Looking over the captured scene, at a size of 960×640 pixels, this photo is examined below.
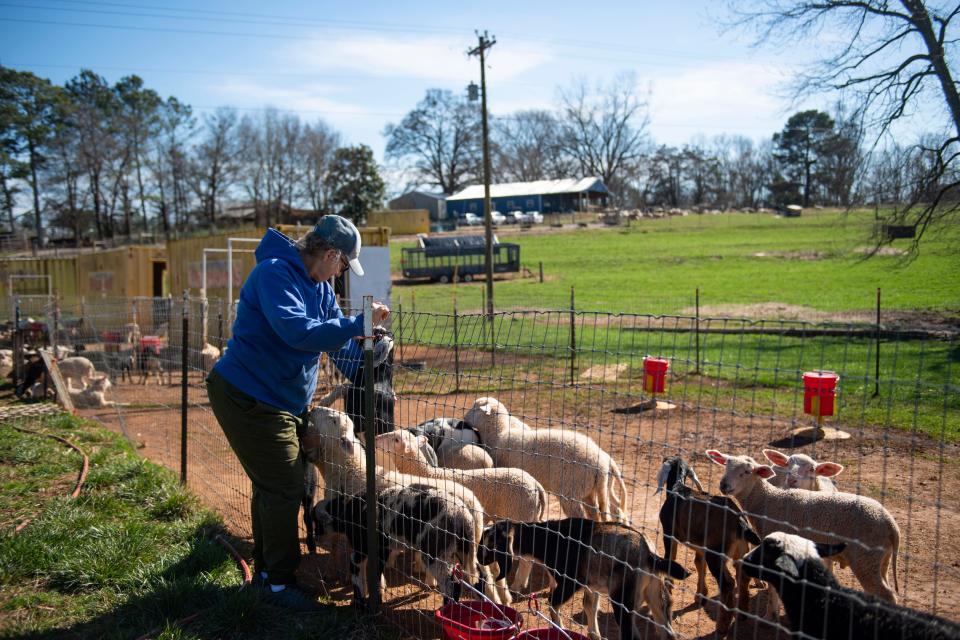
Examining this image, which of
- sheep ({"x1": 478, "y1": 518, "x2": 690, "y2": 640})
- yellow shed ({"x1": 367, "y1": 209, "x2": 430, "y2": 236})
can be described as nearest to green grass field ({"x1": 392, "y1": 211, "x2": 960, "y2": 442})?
sheep ({"x1": 478, "y1": 518, "x2": 690, "y2": 640})

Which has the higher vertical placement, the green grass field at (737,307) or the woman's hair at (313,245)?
the woman's hair at (313,245)

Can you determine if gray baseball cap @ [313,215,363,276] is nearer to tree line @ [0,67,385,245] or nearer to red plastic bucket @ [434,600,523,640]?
red plastic bucket @ [434,600,523,640]

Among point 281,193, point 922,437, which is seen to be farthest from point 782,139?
point 922,437

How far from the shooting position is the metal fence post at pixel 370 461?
399 centimetres

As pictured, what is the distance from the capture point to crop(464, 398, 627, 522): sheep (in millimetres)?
5668

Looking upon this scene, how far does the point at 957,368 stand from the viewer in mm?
13617

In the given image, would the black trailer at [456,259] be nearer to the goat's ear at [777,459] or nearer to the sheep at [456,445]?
the sheep at [456,445]

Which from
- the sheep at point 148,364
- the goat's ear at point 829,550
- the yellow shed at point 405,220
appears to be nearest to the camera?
the goat's ear at point 829,550

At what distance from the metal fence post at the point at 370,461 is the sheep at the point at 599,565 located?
0.72 meters

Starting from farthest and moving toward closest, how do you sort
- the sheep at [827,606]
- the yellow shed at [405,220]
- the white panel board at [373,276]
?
the yellow shed at [405,220]
the white panel board at [373,276]
the sheep at [827,606]

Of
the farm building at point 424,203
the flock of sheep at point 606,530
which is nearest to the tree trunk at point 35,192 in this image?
the farm building at point 424,203

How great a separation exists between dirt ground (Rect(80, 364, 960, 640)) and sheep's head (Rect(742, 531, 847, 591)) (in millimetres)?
276

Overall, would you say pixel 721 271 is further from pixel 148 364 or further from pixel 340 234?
pixel 340 234

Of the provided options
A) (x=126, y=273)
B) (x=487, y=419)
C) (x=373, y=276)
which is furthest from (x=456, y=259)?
(x=487, y=419)
